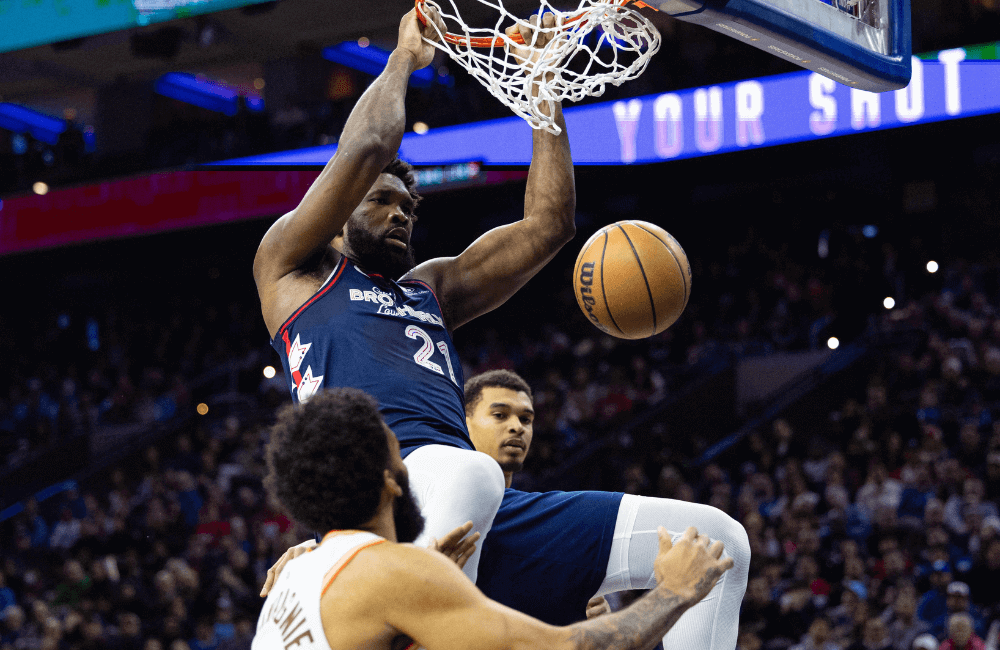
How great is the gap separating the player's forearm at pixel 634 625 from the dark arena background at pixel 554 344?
560cm

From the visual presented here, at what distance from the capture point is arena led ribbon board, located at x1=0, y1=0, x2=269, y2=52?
42.1ft

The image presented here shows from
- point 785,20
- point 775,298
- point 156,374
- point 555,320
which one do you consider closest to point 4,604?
point 156,374

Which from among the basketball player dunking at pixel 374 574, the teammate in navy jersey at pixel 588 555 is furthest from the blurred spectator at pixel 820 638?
the basketball player dunking at pixel 374 574

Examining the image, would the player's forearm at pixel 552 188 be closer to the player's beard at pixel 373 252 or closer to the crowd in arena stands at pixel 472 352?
the player's beard at pixel 373 252

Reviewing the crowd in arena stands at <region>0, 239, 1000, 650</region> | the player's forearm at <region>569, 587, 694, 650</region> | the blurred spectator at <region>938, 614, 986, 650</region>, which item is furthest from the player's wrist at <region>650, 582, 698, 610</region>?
the blurred spectator at <region>938, 614, 986, 650</region>

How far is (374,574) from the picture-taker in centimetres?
227

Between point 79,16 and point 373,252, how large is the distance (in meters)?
11.9

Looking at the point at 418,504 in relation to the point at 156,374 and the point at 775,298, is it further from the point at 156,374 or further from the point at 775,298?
the point at 156,374

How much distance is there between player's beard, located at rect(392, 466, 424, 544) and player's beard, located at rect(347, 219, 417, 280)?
98 centimetres

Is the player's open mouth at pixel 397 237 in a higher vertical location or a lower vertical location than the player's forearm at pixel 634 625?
higher

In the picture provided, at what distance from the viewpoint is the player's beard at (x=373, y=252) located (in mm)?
3369

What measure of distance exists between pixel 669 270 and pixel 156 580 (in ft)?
32.3

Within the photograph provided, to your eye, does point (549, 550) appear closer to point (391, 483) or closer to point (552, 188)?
point (391, 483)

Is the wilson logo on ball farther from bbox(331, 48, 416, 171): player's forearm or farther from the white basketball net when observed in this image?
bbox(331, 48, 416, 171): player's forearm
